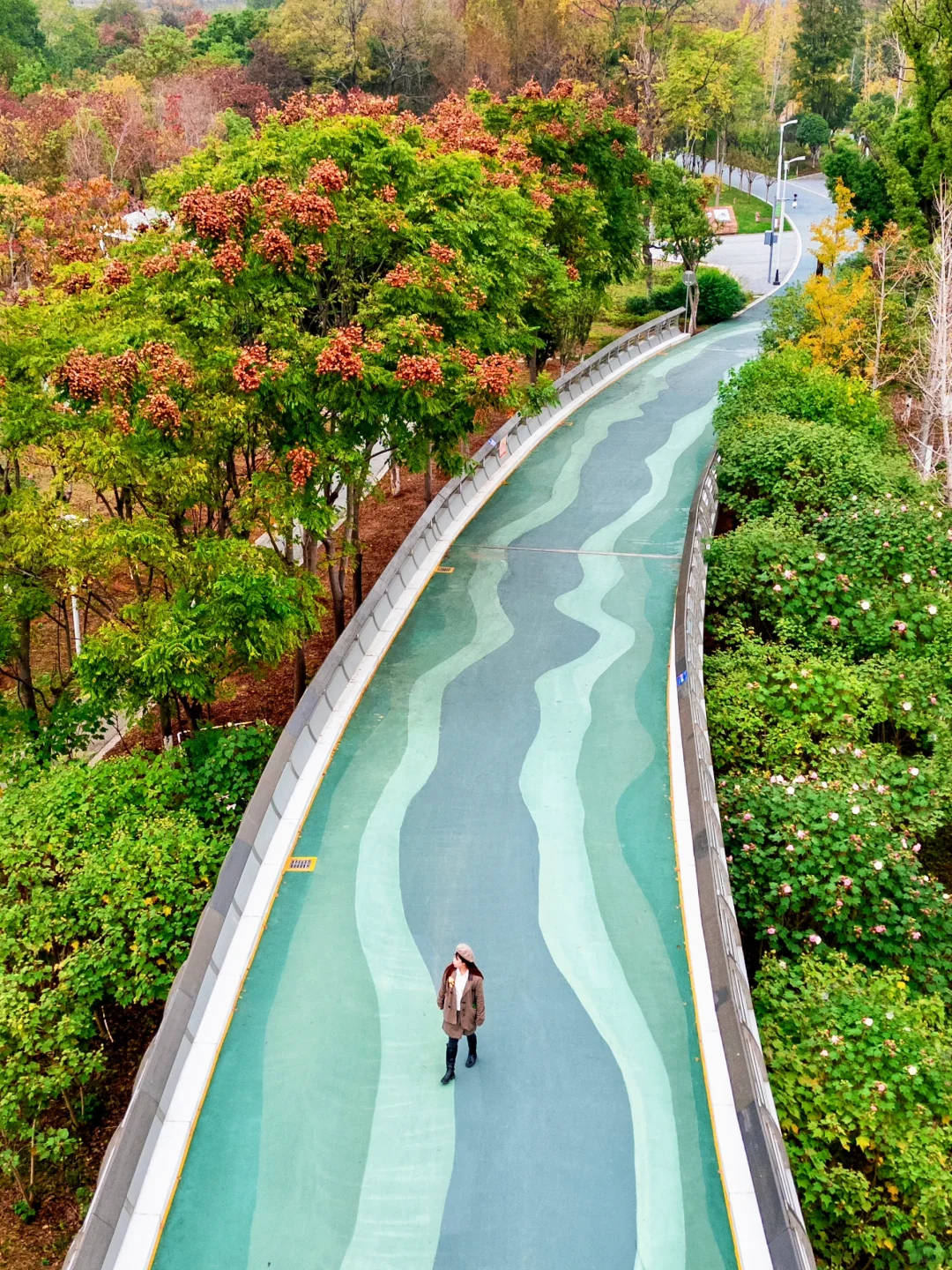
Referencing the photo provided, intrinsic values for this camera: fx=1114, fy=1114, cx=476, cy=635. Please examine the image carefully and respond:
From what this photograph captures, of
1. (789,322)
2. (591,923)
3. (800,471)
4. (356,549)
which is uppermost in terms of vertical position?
(789,322)

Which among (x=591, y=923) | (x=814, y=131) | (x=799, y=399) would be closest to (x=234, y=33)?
(x=814, y=131)

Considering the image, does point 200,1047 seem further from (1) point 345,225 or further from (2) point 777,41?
(2) point 777,41

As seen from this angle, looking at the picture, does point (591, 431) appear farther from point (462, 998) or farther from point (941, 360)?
point (462, 998)

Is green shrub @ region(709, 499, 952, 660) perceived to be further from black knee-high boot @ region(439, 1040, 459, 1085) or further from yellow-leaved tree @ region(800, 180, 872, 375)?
yellow-leaved tree @ region(800, 180, 872, 375)

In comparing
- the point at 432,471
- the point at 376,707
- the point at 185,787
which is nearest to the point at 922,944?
the point at 376,707

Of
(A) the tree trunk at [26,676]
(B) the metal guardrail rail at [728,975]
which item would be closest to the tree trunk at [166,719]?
(A) the tree trunk at [26,676]
